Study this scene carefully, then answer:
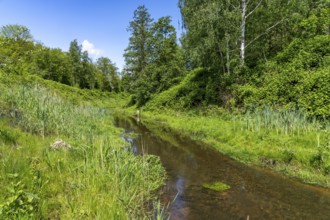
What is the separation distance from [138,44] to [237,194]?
129 ft

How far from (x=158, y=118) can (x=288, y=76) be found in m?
14.6

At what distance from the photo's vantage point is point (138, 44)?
43344mm

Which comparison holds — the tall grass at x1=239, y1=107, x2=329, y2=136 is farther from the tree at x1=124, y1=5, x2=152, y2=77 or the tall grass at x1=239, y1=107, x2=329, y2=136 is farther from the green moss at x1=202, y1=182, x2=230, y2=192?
the tree at x1=124, y1=5, x2=152, y2=77

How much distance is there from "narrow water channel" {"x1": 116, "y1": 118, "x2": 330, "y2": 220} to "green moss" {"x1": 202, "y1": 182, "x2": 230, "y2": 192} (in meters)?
0.16

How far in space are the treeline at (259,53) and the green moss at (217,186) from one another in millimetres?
7700

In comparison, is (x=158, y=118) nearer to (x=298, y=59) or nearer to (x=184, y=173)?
(x=298, y=59)

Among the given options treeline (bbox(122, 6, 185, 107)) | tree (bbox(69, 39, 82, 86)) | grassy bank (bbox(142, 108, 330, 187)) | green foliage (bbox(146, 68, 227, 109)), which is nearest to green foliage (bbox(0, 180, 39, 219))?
grassy bank (bbox(142, 108, 330, 187))

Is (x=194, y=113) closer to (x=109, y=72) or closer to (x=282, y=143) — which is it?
(x=282, y=143)

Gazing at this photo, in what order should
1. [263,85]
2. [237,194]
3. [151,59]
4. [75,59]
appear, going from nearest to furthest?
[237,194]
[263,85]
[151,59]
[75,59]

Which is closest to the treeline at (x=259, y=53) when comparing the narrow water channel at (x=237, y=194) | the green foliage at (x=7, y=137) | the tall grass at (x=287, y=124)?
the tall grass at (x=287, y=124)

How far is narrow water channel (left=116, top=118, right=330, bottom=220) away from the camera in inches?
235

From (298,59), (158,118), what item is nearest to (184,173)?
(298,59)

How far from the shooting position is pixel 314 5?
21.7 metres

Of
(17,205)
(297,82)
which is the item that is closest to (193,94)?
(297,82)
